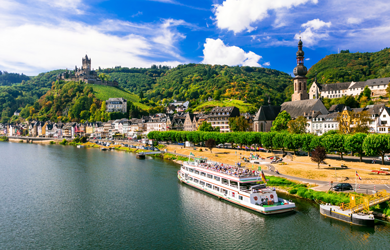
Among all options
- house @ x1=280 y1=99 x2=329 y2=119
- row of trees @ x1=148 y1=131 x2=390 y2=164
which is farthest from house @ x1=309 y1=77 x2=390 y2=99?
row of trees @ x1=148 y1=131 x2=390 y2=164

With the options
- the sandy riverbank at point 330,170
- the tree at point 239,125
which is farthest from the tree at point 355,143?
the tree at point 239,125

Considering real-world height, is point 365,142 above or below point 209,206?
above

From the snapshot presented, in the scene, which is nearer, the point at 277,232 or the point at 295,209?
the point at 277,232

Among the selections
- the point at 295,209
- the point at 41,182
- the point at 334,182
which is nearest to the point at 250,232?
the point at 295,209

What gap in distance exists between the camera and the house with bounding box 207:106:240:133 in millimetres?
127312

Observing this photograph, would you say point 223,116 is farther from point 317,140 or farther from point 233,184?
point 233,184

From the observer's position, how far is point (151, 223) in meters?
34.4

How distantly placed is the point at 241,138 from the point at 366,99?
2450 inches

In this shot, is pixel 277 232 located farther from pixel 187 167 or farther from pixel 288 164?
pixel 288 164

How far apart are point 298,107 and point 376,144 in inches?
2292

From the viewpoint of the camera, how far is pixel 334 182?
4462cm

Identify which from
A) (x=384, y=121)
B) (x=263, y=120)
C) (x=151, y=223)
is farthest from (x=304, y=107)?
(x=151, y=223)

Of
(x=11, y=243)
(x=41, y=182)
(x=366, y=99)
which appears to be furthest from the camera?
(x=366, y=99)

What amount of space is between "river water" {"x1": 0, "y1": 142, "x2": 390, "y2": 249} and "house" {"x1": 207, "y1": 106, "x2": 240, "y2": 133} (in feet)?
255
